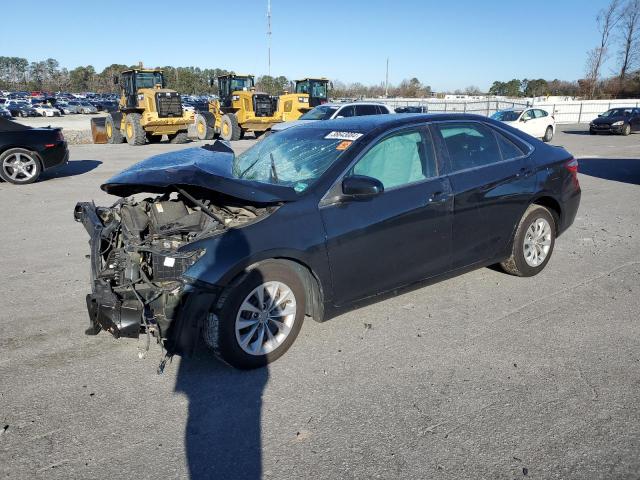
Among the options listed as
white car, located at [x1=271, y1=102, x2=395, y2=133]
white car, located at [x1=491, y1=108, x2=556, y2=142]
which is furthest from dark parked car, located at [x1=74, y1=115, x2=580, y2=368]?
white car, located at [x1=491, y1=108, x2=556, y2=142]

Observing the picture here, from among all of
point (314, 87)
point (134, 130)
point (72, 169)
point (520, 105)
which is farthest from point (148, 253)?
point (520, 105)

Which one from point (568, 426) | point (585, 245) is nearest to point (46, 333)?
point (568, 426)

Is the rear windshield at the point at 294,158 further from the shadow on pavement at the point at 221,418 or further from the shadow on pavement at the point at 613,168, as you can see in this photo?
the shadow on pavement at the point at 613,168

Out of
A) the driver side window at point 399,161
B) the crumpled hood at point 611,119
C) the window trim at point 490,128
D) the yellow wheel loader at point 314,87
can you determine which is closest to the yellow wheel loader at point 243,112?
the yellow wheel loader at point 314,87

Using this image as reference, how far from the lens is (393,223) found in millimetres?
4031

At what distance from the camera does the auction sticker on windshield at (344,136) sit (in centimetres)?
419

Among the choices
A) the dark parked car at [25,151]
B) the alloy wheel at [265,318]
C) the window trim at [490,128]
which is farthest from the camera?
the dark parked car at [25,151]

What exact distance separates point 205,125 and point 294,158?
788 inches

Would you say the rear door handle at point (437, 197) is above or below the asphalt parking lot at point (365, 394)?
above

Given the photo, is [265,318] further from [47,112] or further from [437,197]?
[47,112]

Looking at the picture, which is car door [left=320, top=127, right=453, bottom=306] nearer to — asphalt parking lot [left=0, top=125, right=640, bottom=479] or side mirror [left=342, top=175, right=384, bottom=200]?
side mirror [left=342, top=175, right=384, bottom=200]

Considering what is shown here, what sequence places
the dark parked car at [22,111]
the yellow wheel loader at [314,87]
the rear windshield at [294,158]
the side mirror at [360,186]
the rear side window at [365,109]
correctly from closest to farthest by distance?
the side mirror at [360,186], the rear windshield at [294,158], the rear side window at [365,109], the yellow wheel loader at [314,87], the dark parked car at [22,111]

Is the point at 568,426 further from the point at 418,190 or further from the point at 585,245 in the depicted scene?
the point at 585,245

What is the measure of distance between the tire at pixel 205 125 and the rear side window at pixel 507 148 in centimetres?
1981
